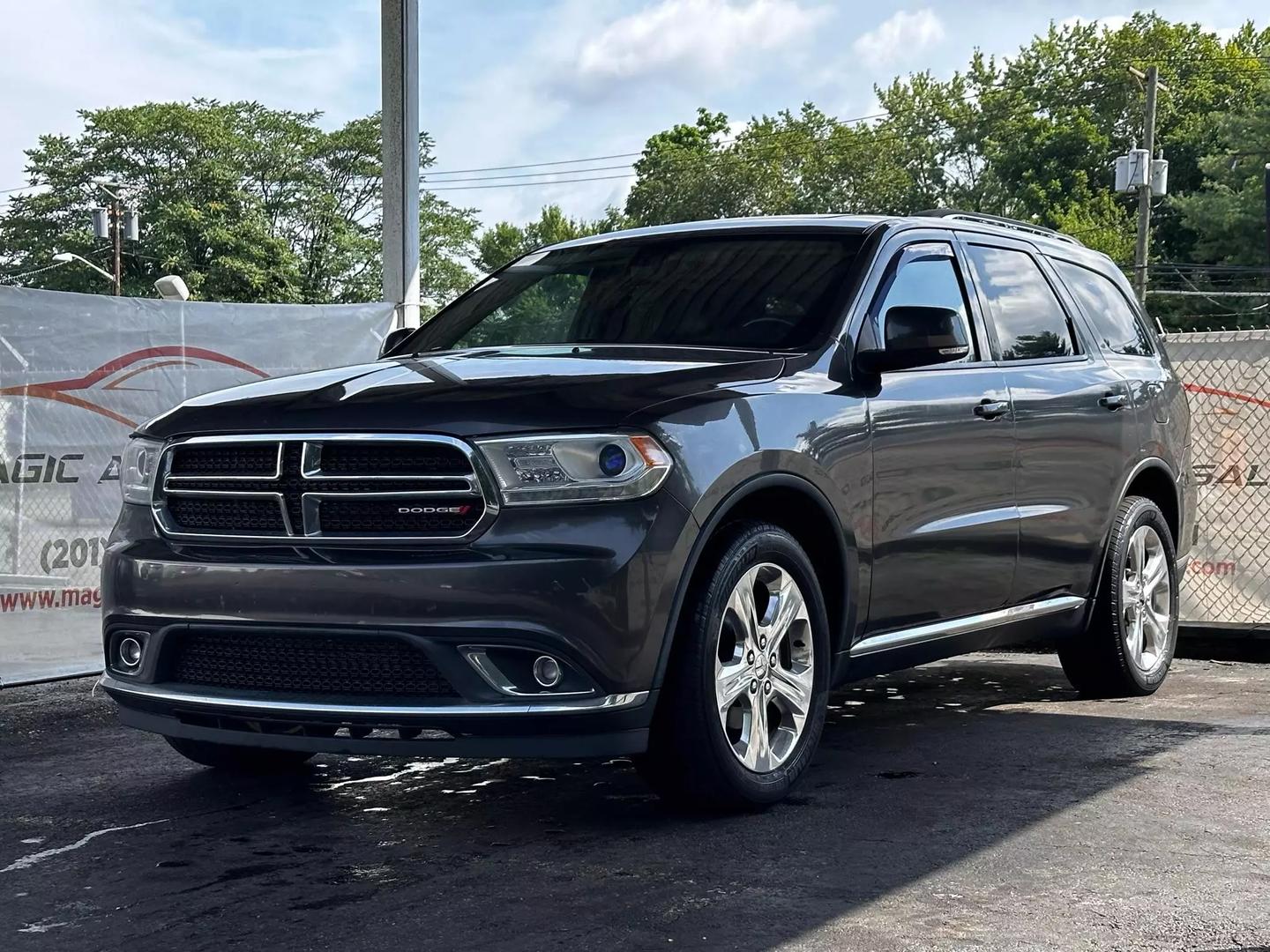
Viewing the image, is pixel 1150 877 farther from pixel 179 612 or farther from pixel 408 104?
pixel 408 104

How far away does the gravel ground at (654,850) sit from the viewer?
386cm

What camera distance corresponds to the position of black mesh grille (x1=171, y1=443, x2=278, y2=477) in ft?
15.5

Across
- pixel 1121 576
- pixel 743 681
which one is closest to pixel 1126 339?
pixel 1121 576

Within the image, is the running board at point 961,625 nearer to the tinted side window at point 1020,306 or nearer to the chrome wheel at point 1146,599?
the chrome wheel at point 1146,599

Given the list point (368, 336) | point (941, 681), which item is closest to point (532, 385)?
point (941, 681)

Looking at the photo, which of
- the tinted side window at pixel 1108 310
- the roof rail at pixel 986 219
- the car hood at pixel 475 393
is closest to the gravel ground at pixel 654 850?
the car hood at pixel 475 393

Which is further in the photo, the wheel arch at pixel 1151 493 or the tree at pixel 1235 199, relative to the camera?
the tree at pixel 1235 199

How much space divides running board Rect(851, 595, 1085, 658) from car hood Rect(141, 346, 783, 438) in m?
1.00

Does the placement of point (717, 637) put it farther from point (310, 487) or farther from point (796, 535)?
point (310, 487)

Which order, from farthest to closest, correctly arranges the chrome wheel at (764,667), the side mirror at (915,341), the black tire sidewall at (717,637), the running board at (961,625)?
the running board at (961,625) → the side mirror at (915,341) → the chrome wheel at (764,667) → the black tire sidewall at (717,637)

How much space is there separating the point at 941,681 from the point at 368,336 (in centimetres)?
360

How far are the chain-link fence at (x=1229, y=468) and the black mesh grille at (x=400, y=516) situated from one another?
5.49 m

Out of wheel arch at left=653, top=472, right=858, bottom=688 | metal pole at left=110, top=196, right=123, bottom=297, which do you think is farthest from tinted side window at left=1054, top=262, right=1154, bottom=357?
metal pole at left=110, top=196, right=123, bottom=297

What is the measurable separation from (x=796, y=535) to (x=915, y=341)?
72 cm
